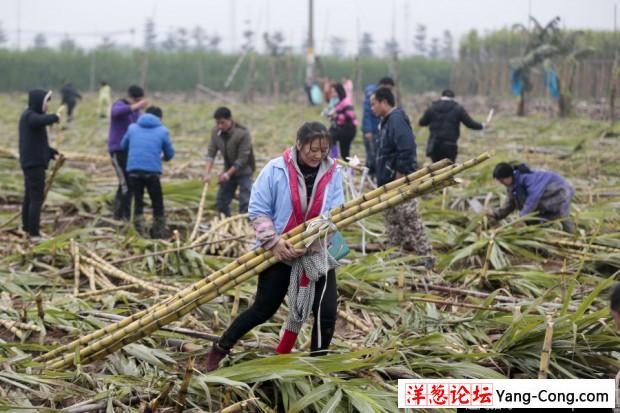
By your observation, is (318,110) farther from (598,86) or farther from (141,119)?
(141,119)

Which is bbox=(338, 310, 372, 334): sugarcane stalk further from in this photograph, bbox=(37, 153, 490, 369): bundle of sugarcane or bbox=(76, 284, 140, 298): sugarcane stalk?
bbox=(76, 284, 140, 298): sugarcane stalk

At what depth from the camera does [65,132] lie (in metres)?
16.3

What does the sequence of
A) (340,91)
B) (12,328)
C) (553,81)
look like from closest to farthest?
(12,328) → (340,91) → (553,81)

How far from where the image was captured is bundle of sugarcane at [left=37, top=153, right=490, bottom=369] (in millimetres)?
3768

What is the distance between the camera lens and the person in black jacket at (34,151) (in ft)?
23.1

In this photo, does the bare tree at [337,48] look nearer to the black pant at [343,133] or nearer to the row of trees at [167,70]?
the row of trees at [167,70]

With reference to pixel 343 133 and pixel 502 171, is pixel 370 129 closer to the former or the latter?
pixel 343 133

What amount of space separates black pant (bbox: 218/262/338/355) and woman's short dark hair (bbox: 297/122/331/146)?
0.60 meters

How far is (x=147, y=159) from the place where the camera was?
717 centimetres

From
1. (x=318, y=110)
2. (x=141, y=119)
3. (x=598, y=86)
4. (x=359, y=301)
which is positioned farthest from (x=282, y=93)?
(x=359, y=301)

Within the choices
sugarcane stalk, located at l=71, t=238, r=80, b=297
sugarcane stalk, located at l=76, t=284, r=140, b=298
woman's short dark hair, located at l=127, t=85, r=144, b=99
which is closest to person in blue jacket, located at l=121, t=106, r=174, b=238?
woman's short dark hair, located at l=127, t=85, r=144, b=99

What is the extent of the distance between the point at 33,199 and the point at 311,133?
13.6 feet

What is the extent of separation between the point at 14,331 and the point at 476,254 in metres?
3.39

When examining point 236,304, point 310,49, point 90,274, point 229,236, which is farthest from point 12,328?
point 310,49
